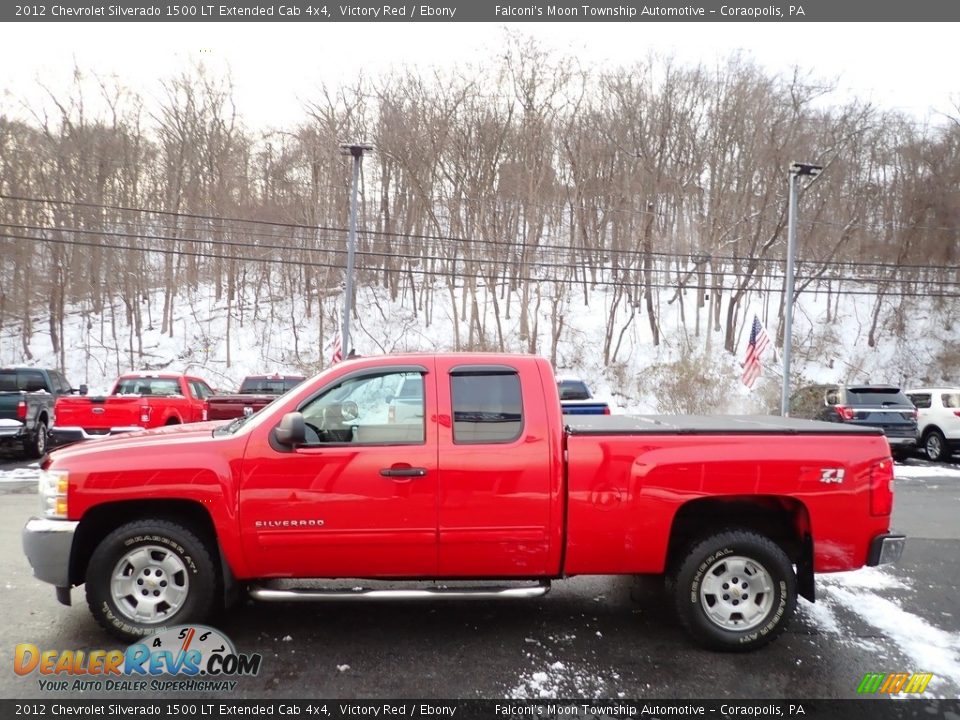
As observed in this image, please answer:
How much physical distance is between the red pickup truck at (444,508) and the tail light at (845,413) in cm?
1286

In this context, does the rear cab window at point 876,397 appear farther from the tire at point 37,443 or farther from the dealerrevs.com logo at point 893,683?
the tire at point 37,443

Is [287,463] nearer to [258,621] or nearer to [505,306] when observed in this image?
[258,621]

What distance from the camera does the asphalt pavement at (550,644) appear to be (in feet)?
12.2

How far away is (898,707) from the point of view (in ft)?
11.8

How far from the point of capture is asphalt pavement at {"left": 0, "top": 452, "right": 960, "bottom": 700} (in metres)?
3.72

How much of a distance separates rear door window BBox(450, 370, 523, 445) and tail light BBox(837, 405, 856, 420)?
1409 centimetres

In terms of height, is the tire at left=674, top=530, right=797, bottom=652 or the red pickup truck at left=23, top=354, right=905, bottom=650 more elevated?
the red pickup truck at left=23, top=354, right=905, bottom=650

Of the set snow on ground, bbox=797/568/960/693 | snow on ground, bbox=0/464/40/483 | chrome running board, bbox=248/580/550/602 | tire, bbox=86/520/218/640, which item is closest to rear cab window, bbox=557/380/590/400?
snow on ground, bbox=797/568/960/693

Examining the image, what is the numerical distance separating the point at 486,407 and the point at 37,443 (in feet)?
44.0

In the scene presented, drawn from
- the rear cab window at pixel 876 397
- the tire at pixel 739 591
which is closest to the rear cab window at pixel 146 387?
the tire at pixel 739 591

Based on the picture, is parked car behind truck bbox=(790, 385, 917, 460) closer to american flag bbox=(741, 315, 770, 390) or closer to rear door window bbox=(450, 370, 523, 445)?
→ american flag bbox=(741, 315, 770, 390)

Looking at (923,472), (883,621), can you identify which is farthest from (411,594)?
(923,472)

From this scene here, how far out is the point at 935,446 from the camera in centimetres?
1600

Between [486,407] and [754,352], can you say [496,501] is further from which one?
[754,352]
